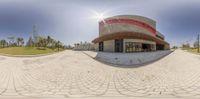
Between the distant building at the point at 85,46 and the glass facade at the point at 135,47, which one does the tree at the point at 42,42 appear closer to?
the distant building at the point at 85,46

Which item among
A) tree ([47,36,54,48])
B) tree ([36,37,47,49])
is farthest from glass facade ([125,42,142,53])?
tree ([47,36,54,48])

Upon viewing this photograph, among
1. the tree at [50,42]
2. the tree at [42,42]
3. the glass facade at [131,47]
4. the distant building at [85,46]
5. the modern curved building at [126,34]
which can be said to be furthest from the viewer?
the tree at [50,42]

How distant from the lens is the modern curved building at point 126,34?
26.0 metres

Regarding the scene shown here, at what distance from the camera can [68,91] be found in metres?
5.91

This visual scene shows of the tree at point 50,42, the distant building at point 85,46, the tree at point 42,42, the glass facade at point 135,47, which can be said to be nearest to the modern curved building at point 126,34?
the glass facade at point 135,47

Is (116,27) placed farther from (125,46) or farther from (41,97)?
(41,97)

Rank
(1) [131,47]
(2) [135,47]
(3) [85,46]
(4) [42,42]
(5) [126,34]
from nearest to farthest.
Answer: (5) [126,34] → (1) [131,47] → (2) [135,47] → (4) [42,42] → (3) [85,46]

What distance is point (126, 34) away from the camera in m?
25.3

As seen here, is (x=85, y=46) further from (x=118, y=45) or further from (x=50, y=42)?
(x=118, y=45)

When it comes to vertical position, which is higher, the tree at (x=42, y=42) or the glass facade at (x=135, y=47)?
the tree at (x=42, y=42)

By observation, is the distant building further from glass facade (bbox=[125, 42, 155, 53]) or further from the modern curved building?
glass facade (bbox=[125, 42, 155, 53])

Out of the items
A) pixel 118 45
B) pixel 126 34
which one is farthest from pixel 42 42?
pixel 126 34

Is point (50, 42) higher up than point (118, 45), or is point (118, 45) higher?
point (50, 42)

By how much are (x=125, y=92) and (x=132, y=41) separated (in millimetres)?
21246
